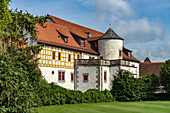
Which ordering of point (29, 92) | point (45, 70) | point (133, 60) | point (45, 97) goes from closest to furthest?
1. point (29, 92)
2. point (45, 97)
3. point (45, 70)
4. point (133, 60)

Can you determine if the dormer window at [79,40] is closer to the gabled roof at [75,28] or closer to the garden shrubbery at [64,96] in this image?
the gabled roof at [75,28]

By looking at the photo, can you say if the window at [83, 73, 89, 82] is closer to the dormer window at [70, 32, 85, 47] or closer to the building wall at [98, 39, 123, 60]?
the dormer window at [70, 32, 85, 47]

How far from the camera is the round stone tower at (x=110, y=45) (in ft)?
147

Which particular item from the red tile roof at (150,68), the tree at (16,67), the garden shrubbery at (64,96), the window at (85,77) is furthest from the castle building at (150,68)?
the tree at (16,67)

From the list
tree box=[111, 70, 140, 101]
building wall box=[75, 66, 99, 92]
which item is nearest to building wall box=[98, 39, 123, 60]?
building wall box=[75, 66, 99, 92]

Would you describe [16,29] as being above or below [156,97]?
above

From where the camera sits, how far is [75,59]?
130 feet

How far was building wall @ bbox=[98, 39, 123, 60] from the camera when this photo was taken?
4478 centimetres

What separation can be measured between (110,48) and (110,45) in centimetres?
55

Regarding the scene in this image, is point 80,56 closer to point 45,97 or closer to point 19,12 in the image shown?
point 45,97

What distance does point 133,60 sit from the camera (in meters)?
53.7

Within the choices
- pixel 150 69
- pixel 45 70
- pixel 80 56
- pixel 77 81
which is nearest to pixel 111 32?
pixel 80 56

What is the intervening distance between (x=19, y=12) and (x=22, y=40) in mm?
1840

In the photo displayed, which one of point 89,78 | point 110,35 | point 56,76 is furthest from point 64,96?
point 110,35
